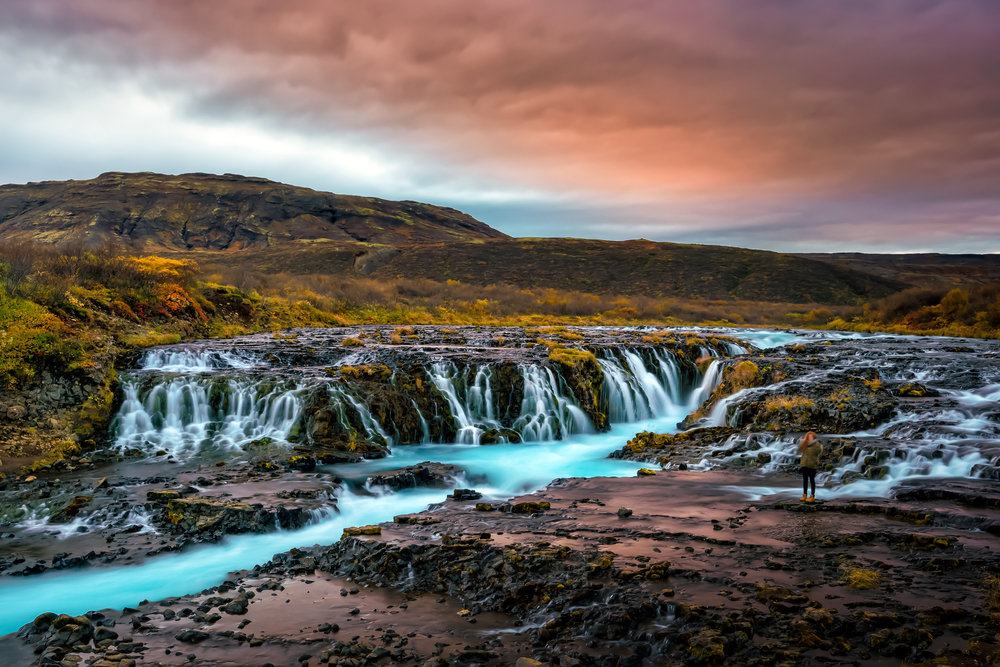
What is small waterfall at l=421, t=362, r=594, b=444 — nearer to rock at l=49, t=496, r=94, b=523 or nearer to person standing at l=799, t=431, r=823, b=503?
person standing at l=799, t=431, r=823, b=503

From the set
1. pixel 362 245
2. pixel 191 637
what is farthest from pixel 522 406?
pixel 362 245

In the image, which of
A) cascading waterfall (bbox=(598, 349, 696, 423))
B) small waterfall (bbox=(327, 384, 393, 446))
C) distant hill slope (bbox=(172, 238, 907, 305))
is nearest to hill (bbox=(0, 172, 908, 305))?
distant hill slope (bbox=(172, 238, 907, 305))

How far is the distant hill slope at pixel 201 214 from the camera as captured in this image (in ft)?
458

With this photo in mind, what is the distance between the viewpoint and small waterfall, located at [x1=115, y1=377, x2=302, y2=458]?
15.0 metres

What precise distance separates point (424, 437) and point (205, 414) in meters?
6.08

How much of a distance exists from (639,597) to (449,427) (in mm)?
11736

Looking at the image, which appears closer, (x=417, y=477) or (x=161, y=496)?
(x=161, y=496)

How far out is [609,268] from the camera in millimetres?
97312

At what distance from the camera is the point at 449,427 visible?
1758 cm

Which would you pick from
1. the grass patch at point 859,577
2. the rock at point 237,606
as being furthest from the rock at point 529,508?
the grass patch at point 859,577

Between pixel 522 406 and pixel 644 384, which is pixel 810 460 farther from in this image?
pixel 644 384

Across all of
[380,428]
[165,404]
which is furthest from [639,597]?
[165,404]

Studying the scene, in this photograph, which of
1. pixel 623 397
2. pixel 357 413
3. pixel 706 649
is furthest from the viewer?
pixel 623 397

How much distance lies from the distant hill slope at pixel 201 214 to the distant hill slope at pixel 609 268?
138ft
